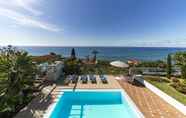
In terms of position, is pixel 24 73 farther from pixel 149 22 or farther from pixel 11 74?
pixel 149 22

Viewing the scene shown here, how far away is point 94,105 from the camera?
9352 millimetres

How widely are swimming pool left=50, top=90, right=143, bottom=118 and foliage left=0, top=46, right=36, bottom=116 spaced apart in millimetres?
1750

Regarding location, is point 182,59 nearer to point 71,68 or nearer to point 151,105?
point 151,105

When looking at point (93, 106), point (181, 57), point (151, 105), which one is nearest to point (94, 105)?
point (93, 106)

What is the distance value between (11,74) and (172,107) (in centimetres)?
790

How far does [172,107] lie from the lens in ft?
25.8

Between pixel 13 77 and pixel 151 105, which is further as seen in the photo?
pixel 151 105

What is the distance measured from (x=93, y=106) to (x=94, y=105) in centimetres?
17

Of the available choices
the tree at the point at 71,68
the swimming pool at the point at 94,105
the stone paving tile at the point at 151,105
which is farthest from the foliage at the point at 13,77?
the tree at the point at 71,68

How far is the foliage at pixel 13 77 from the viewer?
21.5ft

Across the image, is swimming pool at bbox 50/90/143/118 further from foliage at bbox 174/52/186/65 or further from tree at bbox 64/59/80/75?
tree at bbox 64/59/80/75

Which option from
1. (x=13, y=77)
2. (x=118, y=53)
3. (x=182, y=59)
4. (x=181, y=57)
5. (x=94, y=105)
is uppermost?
(x=181, y=57)

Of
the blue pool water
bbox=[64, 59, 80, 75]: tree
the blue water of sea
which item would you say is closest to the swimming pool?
the blue pool water

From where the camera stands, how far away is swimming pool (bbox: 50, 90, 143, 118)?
25.6ft
